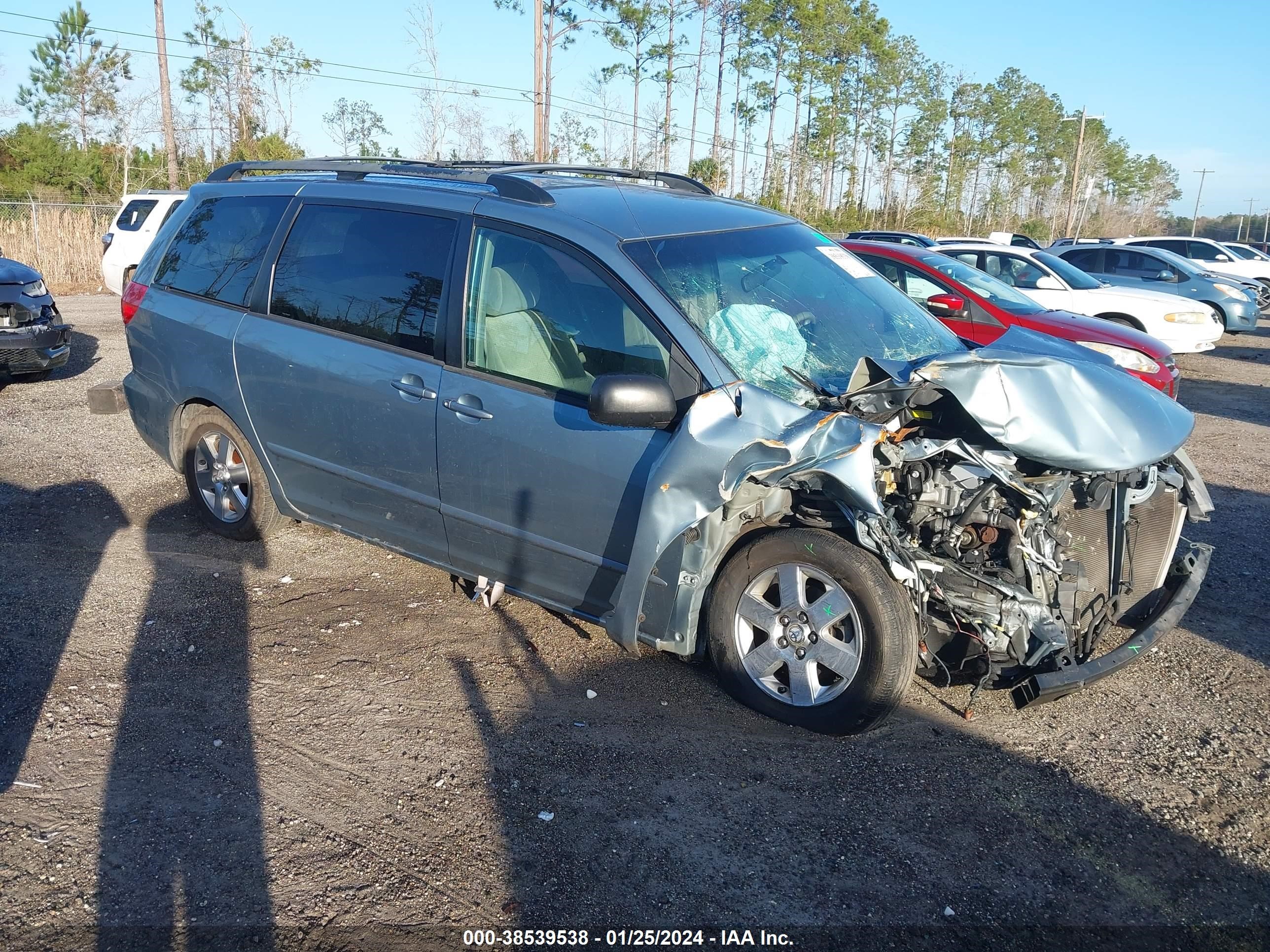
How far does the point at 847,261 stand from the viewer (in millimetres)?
4867

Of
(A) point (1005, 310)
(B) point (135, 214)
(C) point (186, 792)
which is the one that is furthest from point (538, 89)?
(C) point (186, 792)

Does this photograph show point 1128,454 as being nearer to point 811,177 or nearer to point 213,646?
point 213,646

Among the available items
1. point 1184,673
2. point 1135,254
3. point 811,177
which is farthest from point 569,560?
point 811,177

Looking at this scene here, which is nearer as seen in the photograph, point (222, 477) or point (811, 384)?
point (811, 384)

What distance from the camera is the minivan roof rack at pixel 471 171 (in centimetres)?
428

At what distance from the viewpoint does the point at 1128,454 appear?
370cm

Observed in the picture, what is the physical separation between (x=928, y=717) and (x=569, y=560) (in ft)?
5.10

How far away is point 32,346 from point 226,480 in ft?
17.4

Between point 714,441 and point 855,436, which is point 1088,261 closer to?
point 855,436

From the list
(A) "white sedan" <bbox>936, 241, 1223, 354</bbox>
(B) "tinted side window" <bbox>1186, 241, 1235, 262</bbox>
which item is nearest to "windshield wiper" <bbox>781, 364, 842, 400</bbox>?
(A) "white sedan" <bbox>936, 241, 1223, 354</bbox>

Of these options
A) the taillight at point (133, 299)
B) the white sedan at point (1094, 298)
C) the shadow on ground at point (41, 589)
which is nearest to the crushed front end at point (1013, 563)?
the shadow on ground at point (41, 589)

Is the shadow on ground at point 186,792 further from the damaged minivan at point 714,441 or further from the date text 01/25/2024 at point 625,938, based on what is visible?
the damaged minivan at point 714,441

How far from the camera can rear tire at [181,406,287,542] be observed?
521cm

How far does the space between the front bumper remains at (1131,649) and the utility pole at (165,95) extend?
2864cm
